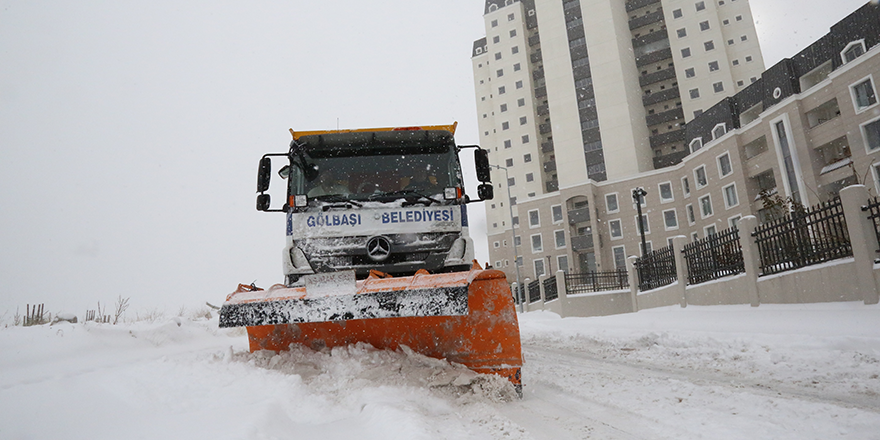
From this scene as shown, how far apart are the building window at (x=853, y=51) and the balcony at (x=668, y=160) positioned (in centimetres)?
1928

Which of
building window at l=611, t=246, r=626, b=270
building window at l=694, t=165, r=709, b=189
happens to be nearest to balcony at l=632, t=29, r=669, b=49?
building window at l=694, t=165, r=709, b=189

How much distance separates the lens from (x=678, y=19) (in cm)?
4878

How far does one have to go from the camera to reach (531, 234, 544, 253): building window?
46.8 meters

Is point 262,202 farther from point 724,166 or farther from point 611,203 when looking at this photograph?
point 611,203

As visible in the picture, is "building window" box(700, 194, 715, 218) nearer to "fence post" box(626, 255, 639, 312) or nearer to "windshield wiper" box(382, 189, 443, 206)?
"fence post" box(626, 255, 639, 312)

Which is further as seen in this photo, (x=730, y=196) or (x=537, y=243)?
(x=537, y=243)

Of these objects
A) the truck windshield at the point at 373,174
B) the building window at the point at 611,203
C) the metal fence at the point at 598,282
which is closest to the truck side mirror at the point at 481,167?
the truck windshield at the point at 373,174

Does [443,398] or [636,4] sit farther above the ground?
[636,4]

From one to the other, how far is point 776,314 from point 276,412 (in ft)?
28.7

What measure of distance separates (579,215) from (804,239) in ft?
117

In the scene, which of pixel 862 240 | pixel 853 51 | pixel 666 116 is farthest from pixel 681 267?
pixel 666 116

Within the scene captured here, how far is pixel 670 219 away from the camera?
40.1 meters

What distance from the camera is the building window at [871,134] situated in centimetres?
2178

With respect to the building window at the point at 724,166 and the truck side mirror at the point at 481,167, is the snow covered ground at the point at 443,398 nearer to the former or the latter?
the truck side mirror at the point at 481,167
